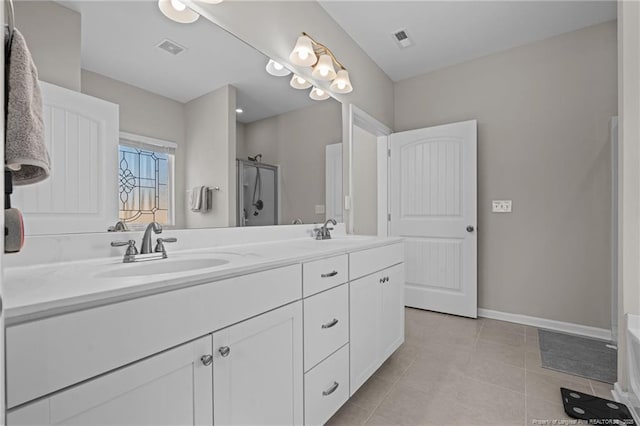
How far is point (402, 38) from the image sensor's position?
2707 mm

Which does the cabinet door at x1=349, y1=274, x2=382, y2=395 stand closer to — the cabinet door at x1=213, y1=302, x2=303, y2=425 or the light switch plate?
the cabinet door at x1=213, y1=302, x2=303, y2=425

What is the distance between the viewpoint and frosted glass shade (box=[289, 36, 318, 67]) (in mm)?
1940

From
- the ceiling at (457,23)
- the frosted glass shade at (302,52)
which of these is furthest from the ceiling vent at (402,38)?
the frosted glass shade at (302,52)

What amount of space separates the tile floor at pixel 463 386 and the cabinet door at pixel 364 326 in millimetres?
142

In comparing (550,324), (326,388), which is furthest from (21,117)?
(550,324)

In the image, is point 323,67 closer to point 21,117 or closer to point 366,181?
point 366,181

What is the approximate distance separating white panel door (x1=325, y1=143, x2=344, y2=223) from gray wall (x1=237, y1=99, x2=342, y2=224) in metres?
0.05

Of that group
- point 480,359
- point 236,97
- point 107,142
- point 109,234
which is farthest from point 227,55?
point 480,359

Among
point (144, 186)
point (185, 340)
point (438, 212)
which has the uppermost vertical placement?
point (144, 186)

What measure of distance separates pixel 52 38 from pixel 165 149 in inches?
19.5

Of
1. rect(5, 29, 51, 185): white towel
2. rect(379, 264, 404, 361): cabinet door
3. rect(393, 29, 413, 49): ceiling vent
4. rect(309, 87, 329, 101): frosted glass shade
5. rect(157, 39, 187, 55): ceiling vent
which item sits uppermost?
rect(393, 29, 413, 49): ceiling vent

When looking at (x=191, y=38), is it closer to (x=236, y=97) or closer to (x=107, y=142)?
(x=236, y=97)

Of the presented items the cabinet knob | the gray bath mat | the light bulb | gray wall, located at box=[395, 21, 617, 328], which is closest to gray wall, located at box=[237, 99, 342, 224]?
the light bulb

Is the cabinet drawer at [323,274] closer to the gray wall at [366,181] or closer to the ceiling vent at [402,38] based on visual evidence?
the gray wall at [366,181]
